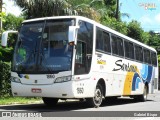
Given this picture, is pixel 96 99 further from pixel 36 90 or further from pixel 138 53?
pixel 138 53

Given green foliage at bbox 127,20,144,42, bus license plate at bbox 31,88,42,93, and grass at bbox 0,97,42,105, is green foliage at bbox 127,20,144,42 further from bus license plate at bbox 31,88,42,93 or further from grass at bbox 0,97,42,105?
bus license plate at bbox 31,88,42,93

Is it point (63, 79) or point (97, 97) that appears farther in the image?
point (97, 97)

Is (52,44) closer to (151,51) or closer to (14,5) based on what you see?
(14,5)

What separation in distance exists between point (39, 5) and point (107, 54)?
885cm

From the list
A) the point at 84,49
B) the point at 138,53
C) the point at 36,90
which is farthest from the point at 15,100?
the point at 138,53

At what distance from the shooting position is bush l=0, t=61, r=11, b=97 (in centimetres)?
2002

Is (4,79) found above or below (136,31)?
below

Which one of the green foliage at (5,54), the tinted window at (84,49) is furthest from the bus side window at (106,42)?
the green foliage at (5,54)

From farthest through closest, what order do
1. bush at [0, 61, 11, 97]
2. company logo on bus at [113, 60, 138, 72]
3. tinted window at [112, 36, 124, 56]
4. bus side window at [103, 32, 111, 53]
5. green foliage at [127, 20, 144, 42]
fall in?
1. green foliage at [127, 20, 144, 42]
2. bush at [0, 61, 11, 97]
3. company logo on bus at [113, 60, 138, 72]
4. tinted window at [112, 36, 124, 56]
5. bus side window at [103, 32, 111, 53]

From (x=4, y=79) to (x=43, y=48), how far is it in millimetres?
6536

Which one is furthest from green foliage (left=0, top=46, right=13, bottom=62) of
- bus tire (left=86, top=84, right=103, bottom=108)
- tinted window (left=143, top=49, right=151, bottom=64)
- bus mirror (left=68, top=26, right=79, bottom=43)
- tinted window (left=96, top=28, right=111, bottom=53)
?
bus mirror (left=68, top=26, right=79, bottom=43)

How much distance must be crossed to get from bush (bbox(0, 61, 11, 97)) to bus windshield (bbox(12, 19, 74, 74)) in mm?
5441

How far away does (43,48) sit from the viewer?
14266 millimetres

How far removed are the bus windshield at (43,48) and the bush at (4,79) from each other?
5.44m
